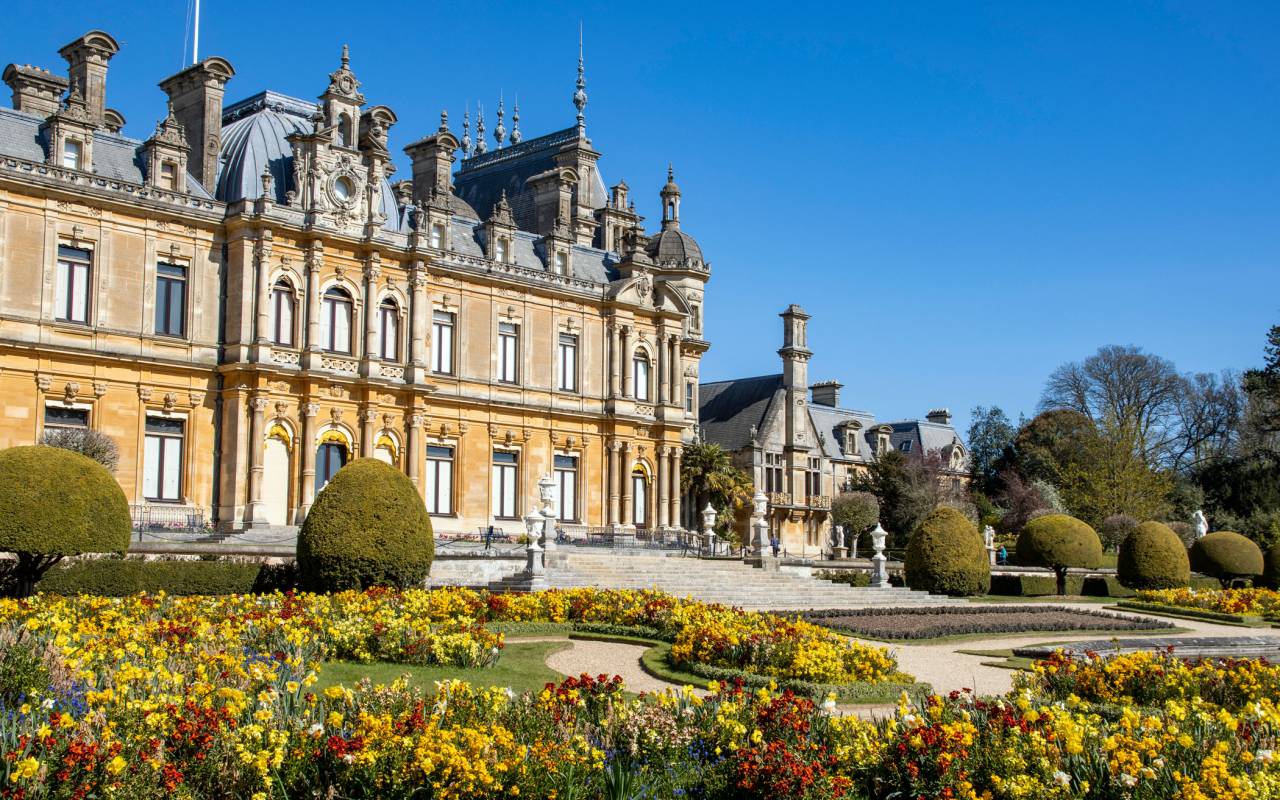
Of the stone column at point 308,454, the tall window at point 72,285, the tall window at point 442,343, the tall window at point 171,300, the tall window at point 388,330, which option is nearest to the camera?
the tall window at point 72,285

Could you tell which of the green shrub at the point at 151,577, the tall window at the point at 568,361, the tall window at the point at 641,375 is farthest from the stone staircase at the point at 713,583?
the tall window at the point at 641,375

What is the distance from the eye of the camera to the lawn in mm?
14570

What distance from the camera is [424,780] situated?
9.02 m

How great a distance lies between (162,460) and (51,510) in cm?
1124

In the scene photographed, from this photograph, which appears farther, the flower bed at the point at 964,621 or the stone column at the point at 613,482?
the stone column at the point at 613,482

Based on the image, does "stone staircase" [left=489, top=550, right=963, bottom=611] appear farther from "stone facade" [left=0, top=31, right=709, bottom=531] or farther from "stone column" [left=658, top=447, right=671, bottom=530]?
"stone column" [left=658, top=447, right=671, bottom=530]

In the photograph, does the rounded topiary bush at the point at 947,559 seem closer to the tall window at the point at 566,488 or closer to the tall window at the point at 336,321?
the tall window at the point at 566,488

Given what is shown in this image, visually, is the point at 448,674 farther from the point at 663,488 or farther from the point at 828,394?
the point at 828,394

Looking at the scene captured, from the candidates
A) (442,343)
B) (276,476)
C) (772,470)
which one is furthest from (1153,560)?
(276,476)

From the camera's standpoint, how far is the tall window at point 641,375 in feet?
142

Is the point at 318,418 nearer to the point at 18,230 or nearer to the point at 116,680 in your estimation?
the point at 18,230

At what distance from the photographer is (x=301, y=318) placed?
33906mm

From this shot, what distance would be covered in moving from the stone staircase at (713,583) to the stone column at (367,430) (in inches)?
260

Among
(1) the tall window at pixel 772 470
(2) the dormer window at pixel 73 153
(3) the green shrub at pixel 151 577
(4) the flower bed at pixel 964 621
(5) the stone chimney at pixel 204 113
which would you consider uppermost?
(5) the stone chimney at pixel 204 113
